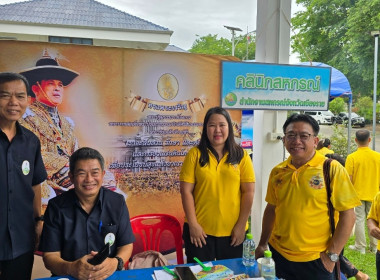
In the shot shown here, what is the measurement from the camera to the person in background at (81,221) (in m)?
1.66

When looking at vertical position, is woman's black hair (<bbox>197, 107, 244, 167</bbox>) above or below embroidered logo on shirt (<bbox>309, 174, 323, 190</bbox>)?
above

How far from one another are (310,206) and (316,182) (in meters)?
0.14

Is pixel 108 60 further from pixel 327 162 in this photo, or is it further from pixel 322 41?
pixel 322 41

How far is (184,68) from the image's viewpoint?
10.0ft

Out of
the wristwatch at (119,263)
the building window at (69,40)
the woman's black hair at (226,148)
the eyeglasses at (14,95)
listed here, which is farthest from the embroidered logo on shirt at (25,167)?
the building window at (69,40)

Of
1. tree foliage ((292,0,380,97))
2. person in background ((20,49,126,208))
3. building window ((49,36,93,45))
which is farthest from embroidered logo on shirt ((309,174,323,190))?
building window ((49,36,93,45))

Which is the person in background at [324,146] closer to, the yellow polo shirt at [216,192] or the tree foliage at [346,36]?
the tree foliage at [346,36]

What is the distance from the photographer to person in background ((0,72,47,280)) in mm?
1728

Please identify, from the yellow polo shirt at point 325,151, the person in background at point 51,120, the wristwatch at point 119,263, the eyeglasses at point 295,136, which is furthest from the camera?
the yellow polo shirt at point 325,151

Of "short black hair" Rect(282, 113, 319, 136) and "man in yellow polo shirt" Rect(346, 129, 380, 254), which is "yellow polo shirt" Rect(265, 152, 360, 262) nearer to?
"short black hair" Rect(282, 113, 319, 136)

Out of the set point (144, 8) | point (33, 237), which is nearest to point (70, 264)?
point (33, 237)

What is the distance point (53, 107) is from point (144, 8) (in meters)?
2.35

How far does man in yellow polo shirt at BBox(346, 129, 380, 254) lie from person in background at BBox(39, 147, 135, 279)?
11.4 feet

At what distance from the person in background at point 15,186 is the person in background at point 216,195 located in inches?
39.5
